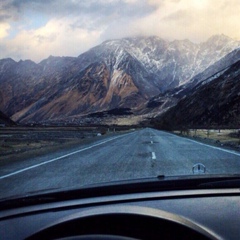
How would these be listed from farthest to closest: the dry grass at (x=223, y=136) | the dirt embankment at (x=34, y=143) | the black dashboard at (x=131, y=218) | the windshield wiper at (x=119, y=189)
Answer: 1. the dry grass at (x=223, y=136)
2. the dirt embankment at (x=34, y=143)
3. the windshield wiper at (x=119, y=189)
4. the black dashboard at (x=131, y=218)

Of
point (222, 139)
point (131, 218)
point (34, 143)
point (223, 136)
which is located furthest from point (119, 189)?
point (223, 136)

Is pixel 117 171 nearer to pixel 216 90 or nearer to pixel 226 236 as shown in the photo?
pixel 226 236

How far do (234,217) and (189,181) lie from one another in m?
0.62

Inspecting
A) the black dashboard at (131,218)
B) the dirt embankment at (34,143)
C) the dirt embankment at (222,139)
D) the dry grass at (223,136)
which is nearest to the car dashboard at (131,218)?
the black dashboard at (131,218)

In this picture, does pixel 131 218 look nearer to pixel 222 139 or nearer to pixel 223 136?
pixel 222 139

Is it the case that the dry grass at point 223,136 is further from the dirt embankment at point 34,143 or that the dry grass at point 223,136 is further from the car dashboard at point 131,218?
the car dashboard at point 131,218

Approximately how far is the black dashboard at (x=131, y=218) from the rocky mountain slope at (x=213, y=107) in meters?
92.7

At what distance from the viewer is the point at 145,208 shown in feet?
6.92

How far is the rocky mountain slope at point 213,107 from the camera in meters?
104

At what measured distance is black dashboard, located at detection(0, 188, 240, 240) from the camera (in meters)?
1.95

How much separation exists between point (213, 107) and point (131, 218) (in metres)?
115

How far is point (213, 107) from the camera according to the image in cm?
11444

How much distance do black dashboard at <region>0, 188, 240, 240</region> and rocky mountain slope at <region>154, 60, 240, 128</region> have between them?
304ft

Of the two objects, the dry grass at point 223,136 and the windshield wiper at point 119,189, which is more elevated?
the windshield wiper at point 119,189
